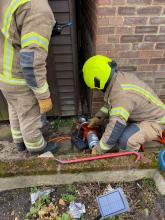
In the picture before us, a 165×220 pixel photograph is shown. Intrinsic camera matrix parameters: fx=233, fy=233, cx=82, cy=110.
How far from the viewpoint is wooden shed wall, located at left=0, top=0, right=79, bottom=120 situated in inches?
101

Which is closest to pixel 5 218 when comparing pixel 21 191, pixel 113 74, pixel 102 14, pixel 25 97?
pixel 21 191

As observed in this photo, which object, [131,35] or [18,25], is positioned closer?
[18,25]

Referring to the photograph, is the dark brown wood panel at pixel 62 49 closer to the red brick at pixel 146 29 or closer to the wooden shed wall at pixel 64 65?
the wooden shed wall at pixel 64 65

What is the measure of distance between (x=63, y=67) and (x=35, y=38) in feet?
3.68

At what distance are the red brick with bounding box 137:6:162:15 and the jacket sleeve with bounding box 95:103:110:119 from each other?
120 centimetres

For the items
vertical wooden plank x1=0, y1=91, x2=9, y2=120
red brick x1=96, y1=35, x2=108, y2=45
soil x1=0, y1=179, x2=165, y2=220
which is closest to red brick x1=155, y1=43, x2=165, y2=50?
red brick x1=96, y1=35, x2=108, y2=45

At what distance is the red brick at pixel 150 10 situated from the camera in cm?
235

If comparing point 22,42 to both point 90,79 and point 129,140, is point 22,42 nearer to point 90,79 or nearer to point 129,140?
point 90,79

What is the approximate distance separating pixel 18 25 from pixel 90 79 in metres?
0.89

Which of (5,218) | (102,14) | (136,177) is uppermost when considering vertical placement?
(102,14)

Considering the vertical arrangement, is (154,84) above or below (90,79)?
below

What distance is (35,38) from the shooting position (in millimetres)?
1873

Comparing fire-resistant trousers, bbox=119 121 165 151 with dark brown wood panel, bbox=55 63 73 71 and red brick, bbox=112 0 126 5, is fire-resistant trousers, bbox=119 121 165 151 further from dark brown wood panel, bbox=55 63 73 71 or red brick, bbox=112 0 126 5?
red brick, bbox=112 0 126 5

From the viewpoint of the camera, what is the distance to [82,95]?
13.4 feet
